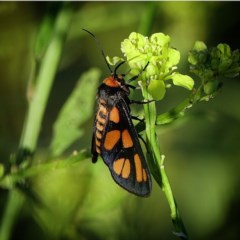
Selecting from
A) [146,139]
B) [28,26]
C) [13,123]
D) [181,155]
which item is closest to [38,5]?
[28,26]

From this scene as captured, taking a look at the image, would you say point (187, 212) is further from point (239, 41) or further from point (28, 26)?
point (28, 26)

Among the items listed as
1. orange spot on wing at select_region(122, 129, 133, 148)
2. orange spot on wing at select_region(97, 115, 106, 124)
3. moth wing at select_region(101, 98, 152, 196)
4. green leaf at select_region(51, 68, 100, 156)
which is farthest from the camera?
green leaf at select_region(51, 68, 100, 156)

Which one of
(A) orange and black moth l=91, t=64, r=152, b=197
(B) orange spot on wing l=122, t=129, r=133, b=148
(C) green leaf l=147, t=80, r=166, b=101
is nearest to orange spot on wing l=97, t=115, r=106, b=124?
(A) orange and black moth l=91, t=64, r=152, b=197

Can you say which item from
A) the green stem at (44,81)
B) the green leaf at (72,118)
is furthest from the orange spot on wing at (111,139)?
the green stem at (44,81)

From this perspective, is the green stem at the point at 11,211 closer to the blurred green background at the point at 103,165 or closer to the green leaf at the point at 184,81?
the blurred green background at the point at 103,165

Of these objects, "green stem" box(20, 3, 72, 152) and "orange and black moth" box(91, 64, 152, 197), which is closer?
"orange and black moth" box(91, 64, 152, 197)

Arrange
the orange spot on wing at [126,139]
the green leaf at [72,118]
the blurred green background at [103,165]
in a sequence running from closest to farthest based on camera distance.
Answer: the orange spot on wing at [126,139], the green leaf at [72,118], the blurred green background at [103,165]

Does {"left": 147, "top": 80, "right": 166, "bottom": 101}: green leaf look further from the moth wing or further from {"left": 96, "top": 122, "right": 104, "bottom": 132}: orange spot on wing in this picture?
{"left": 96, "top": 122, "right": 104, "bottom": 132}: orange spot on wing
